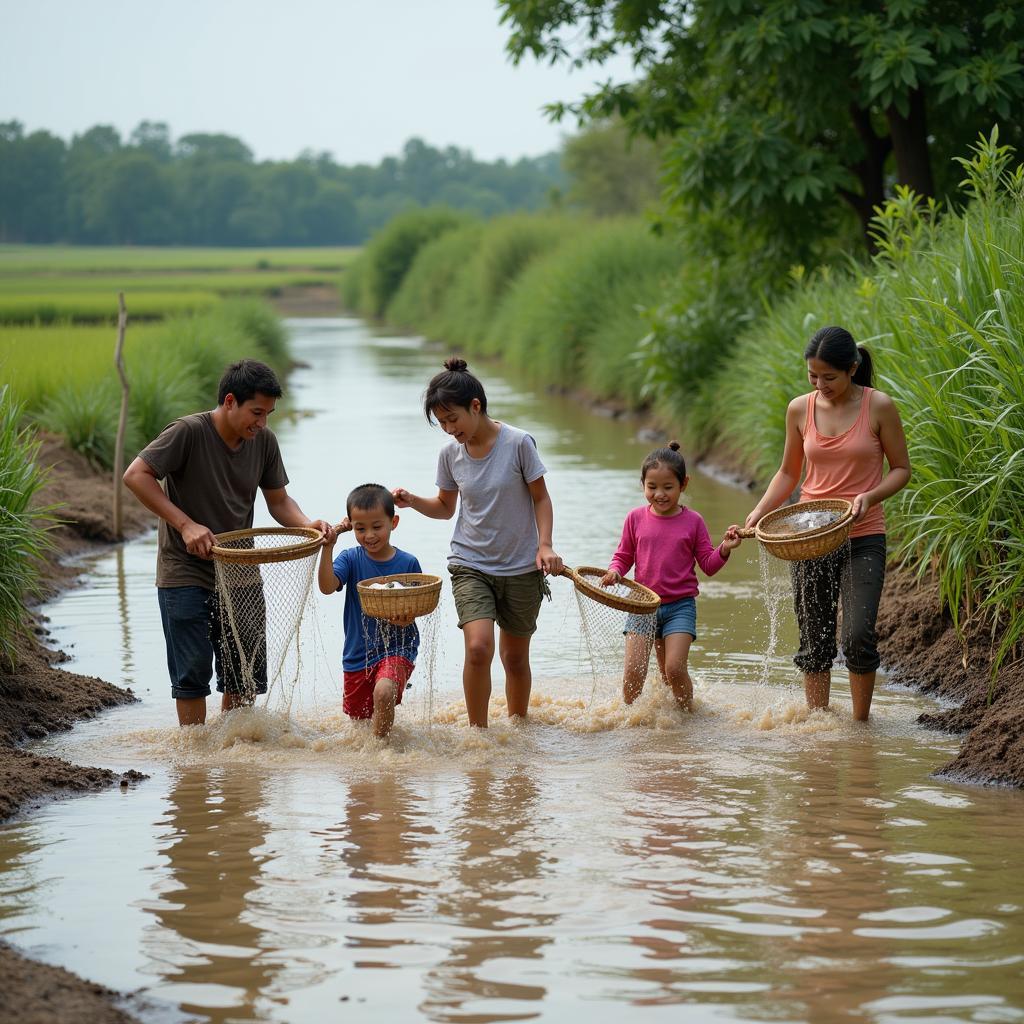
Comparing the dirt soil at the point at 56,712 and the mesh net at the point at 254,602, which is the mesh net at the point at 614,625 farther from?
the dirt soil at the point at 56,712

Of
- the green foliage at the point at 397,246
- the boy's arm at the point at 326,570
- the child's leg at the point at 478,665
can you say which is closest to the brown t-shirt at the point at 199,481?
the boy's arm at the point at 326,570

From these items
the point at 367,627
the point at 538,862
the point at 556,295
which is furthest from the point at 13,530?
the point at 556,295

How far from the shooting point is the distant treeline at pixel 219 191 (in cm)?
6875

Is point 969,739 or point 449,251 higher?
point 449,251

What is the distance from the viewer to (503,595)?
22.3 ft

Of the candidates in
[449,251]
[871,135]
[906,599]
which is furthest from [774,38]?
[449,251]

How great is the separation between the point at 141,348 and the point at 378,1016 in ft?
50.4

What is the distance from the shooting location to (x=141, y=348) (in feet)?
60.1

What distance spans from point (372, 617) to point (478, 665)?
1.73 ft

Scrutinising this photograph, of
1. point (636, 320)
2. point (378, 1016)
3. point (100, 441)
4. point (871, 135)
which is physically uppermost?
point (871, 135)

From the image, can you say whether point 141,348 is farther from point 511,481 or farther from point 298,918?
point 298,918

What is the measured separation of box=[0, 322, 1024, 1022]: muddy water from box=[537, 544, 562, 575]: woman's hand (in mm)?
856

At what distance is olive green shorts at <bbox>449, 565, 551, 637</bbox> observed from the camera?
6.71 metres

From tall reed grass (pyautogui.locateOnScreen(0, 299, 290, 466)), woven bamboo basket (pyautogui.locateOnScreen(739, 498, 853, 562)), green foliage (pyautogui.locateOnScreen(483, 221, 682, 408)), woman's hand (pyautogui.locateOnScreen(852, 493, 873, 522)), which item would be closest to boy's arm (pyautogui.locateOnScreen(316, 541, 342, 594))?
woven bamboo basket (pyautogui.locateOnScreen(739, 498, 853, 562))
